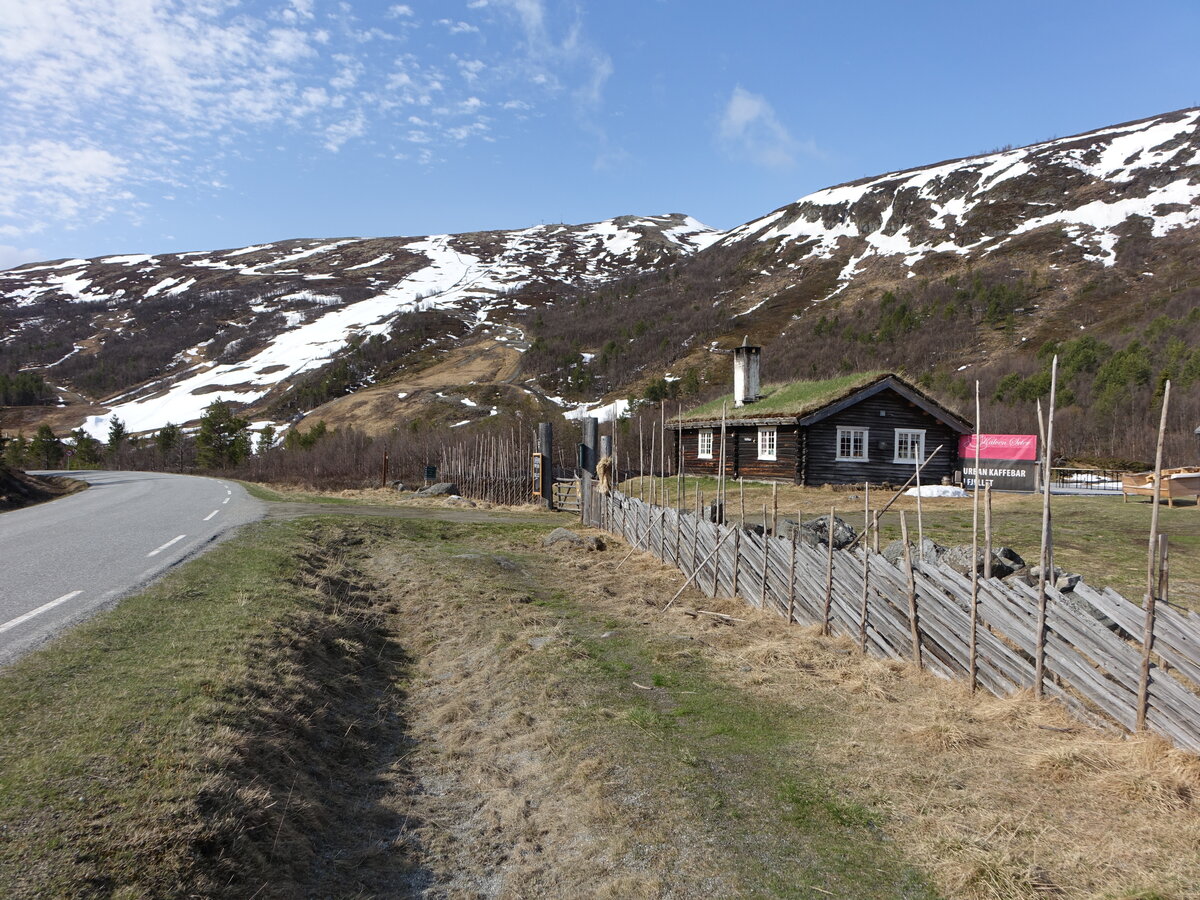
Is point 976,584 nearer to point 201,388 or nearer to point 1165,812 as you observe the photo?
point 1165,812

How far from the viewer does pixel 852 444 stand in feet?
96.1

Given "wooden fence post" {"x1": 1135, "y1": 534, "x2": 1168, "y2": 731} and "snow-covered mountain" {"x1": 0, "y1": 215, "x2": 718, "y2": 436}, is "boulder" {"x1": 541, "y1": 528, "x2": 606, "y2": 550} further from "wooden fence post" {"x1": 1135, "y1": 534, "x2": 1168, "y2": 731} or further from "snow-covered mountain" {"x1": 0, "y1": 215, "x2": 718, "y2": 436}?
"snow-covered mountain" {"x1": 0, "y1": 215, "x2": 718, "y2": 436}

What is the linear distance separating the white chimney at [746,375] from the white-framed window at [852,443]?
489 centimetres

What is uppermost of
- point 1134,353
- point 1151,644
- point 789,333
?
point 789,333

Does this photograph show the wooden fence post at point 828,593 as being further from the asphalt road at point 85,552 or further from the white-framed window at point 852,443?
the white-framed window at point 852,443

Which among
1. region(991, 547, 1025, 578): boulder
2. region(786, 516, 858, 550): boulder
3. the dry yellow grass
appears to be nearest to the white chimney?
region(786, 516, 858, 550): boulder

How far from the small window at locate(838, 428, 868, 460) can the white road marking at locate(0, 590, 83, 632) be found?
1010 inches

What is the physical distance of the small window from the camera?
96.0ft

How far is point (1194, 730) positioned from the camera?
5.11 metres

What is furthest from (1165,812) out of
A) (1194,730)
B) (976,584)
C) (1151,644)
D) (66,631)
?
(66,631)

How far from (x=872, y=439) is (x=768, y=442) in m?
3.99

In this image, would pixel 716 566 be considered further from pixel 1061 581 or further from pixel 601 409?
pixel 601 409

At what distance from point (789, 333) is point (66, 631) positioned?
84968 mm

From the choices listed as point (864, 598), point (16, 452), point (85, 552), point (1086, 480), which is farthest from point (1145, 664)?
point (16, 452)
